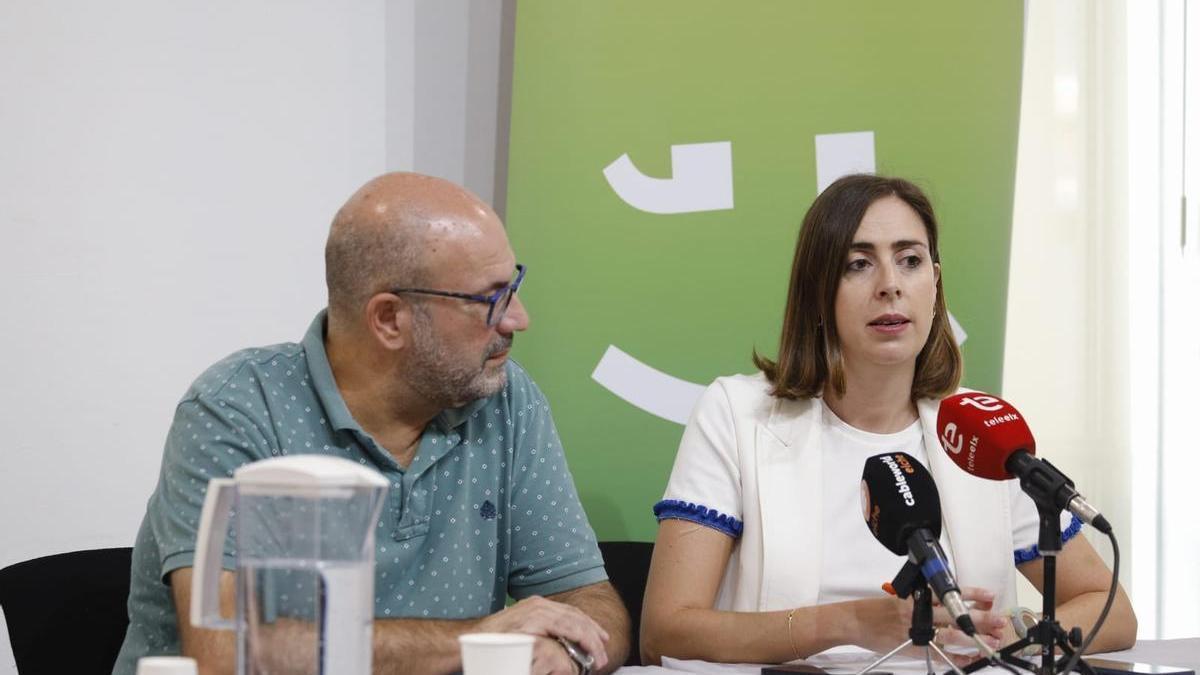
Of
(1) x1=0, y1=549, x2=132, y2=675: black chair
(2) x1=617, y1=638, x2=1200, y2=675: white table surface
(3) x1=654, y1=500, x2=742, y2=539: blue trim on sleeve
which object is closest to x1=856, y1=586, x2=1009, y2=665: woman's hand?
(2) x1=617, y1=638, x2=1200, y2=675: white table surface

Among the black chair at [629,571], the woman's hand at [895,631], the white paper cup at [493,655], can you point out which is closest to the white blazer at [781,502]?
the black chair at [629,571]

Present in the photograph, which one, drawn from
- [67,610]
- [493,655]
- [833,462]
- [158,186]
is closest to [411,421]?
[67,610]

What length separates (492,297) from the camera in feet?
6.63

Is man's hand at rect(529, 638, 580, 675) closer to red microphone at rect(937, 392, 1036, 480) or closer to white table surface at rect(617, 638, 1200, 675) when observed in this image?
white table surface at rect(617, 638, 1200, 675)

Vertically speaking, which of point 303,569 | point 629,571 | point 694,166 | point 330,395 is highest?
point 694,166

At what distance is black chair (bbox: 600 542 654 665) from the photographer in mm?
2600

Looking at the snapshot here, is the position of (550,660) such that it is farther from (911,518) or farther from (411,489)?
(911,518)

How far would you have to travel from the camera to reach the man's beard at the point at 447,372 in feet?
6.63

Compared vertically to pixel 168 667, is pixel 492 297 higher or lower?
higher

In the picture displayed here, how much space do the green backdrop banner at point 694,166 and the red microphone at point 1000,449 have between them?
1.34 m

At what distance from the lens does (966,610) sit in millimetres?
1272

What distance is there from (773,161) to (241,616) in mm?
2075

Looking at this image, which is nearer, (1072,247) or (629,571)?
(629,571)

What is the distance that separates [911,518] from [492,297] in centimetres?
84
